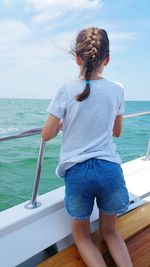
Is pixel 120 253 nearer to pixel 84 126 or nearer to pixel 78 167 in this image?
pixel 78 167

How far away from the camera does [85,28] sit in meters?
1.05

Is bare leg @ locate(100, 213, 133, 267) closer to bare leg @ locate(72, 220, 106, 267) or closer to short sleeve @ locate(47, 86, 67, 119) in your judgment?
bare leg @ locate(72, 220, 106, 267)

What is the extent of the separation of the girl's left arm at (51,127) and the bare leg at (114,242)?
406mm

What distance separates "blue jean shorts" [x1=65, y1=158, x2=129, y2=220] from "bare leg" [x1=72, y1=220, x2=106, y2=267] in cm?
7

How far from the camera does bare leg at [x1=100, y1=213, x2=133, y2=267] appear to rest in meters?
1.08

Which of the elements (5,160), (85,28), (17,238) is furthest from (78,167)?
(5,160)

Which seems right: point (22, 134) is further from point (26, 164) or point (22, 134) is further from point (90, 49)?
point (26, 164)

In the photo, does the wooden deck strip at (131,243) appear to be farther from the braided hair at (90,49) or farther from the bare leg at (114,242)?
the braided hair at (90,49)

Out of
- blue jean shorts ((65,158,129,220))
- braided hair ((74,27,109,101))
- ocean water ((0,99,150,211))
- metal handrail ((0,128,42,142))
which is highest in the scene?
braided hair ((74,27,109,101))

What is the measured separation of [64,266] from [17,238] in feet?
0.78

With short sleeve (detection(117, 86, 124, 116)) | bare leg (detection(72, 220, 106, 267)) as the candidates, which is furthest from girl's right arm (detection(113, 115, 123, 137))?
bare leg (detection(72, 220, 106, 267))

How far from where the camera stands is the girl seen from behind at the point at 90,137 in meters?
1.03

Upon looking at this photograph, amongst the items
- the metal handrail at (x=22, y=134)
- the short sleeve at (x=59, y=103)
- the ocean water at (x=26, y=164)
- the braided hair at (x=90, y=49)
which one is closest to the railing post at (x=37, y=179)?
the metal handrail at (x=22, y=134)

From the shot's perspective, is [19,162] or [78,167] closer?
[78,167]
